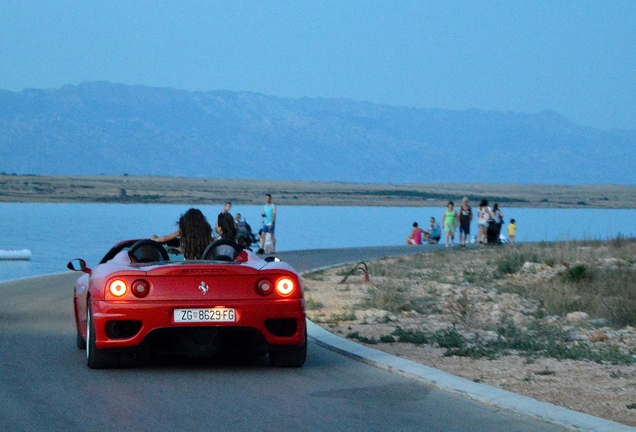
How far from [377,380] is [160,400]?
215 cm

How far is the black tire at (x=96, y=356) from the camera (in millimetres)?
9273

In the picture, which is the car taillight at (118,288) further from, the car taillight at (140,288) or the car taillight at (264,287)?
the car taillight at (264,287)

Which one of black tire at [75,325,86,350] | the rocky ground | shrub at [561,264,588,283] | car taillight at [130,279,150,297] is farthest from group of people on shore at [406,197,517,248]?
car taillight at [130,279,150,297]

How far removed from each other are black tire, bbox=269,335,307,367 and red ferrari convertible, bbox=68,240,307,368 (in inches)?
5.4

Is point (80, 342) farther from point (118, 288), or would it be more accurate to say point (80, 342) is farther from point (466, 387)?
point (466, 387)

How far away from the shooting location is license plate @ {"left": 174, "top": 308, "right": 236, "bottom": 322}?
8.98 metres

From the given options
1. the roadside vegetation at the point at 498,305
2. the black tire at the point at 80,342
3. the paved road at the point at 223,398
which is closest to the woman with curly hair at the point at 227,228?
the paved road at the point at 223,398

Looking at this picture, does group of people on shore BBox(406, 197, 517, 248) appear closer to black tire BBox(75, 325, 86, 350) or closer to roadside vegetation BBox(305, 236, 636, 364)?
roadside vegetation BBox(305, 236, 636, 364)

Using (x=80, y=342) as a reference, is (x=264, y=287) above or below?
above

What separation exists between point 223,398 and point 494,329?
20.9 ft

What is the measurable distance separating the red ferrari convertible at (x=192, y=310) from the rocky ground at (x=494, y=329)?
5.95 ft

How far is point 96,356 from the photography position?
9359 millimetres

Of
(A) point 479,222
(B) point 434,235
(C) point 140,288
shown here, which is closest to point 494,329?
(C) point 140,288

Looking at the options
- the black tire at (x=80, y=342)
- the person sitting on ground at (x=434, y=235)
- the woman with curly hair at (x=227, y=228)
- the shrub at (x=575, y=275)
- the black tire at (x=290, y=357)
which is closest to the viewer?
the black tire at (x=290, y=357)
